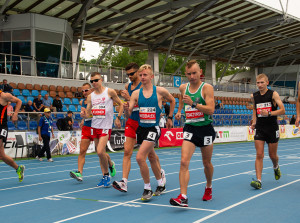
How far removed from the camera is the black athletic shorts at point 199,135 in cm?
604

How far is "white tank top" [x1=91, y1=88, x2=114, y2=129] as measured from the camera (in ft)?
26.6

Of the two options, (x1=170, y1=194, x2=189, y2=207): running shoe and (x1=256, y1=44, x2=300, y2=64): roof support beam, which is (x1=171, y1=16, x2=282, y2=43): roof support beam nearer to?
(x1=256, y1=44, x2=300, y2=64): roof support beam

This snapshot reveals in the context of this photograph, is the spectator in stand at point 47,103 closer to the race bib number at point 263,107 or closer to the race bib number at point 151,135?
the race bib number at point 263,107

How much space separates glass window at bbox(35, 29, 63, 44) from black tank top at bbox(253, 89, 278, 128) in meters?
20.5

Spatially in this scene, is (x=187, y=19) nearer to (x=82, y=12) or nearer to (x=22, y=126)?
(x=82, y=12)

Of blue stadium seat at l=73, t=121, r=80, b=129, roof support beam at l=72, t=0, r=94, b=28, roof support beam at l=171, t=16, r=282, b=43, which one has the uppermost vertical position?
roof support beam at l=171, t=16, r=282, b=43

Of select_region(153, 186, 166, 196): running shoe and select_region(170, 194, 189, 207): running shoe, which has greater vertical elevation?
select_region(170, 194, 189, 207): running shoe

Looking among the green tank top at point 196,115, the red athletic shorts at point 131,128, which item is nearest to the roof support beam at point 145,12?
the red athletic shorts at point 131,128

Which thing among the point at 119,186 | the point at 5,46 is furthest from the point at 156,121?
the point at 5,46

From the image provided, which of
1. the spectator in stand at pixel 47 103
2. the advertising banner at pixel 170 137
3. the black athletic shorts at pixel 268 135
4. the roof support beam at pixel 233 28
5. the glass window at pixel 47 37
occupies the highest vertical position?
the roof support beam at pixel 233 28

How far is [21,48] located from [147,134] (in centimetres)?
2110

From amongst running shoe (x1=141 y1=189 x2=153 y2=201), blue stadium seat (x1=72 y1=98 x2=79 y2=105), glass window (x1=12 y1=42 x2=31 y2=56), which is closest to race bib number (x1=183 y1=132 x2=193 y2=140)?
running shoe (x1=141 y1=189 x2=153 y2=201)

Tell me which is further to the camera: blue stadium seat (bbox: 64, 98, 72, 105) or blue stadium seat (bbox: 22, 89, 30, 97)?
blue stadium seat (bbox: 64, 98, 72, 105)

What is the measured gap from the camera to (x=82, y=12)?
83.5 ft
